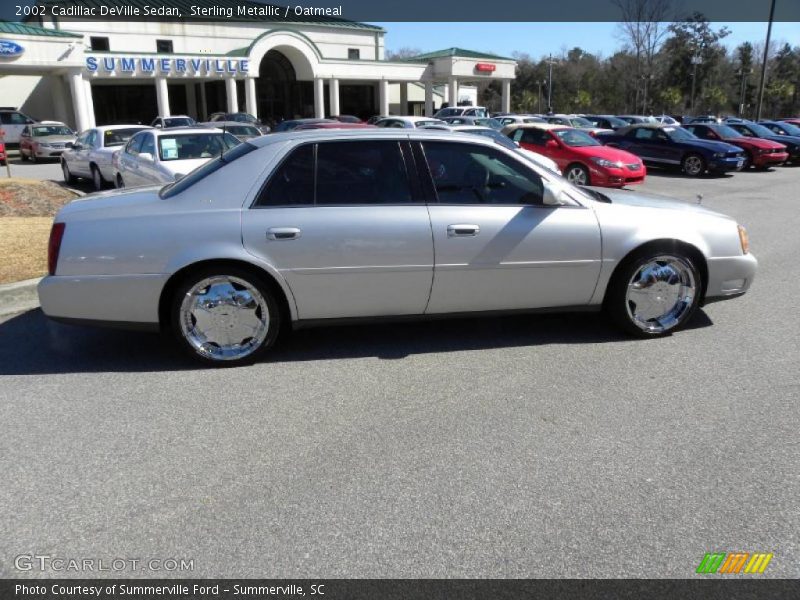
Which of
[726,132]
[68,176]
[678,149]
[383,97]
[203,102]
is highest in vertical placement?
[383,97]

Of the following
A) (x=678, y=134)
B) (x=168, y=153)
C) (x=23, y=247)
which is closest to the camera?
(x=23, y=247)

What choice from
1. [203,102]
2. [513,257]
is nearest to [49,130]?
[203,102]

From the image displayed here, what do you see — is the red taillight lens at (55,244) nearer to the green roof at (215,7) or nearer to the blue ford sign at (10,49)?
the blue ford sign at (10,49)

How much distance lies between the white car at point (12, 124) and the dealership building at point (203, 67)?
2.04 meters

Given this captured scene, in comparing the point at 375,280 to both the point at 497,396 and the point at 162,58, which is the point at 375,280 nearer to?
the point at 497,396

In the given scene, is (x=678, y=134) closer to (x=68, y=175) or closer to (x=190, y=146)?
(x=190, y=146)

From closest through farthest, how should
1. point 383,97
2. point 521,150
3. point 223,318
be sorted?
1. point 223,318
2. point 521,150
3. point 383,97

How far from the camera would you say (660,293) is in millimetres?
5199

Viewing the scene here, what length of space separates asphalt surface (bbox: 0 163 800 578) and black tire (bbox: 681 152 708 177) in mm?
16173

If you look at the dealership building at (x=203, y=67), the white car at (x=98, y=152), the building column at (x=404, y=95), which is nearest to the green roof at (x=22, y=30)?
the dealership building at (x=203, y=67)

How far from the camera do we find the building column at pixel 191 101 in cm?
4700

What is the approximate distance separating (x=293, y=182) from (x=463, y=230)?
1.26 meters

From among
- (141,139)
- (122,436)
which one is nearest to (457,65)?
(141,139)

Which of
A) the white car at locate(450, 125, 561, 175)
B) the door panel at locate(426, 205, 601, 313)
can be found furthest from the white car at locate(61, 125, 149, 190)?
the door panel at locate(426, 205, 601, 313)
